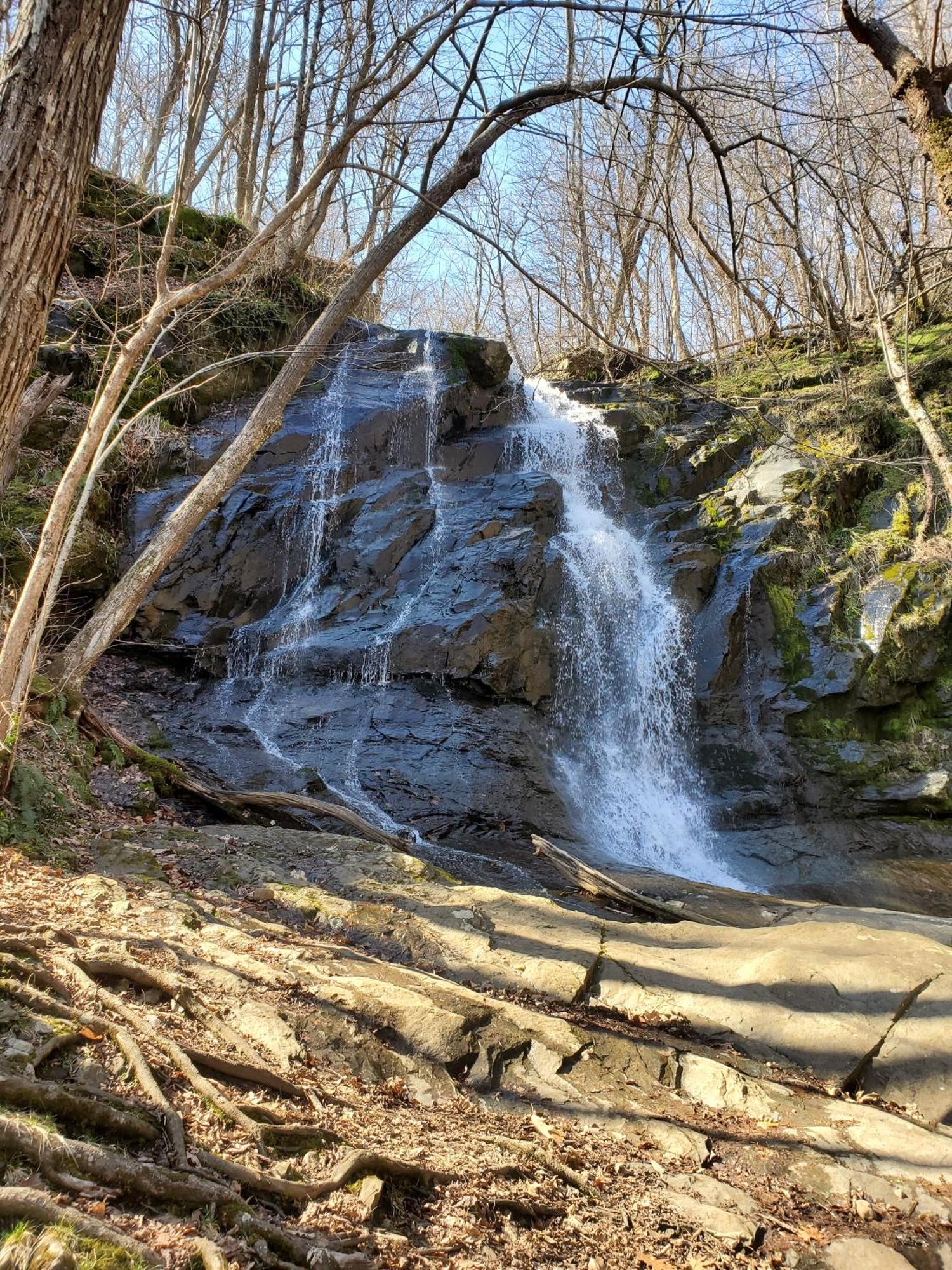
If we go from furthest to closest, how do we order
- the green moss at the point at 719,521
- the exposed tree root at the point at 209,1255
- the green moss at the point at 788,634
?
the green moss at the point at 719,521
the green moss at the point at 788,634
the exposed tree root at the point at 209,1255

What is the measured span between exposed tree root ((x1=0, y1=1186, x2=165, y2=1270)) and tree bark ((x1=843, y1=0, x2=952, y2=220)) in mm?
6125

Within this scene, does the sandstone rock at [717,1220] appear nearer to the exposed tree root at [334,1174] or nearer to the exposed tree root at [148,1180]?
the exposed tree root at [334,1174]

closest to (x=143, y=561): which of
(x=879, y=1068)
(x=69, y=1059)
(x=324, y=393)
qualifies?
(x=69, y=1059)

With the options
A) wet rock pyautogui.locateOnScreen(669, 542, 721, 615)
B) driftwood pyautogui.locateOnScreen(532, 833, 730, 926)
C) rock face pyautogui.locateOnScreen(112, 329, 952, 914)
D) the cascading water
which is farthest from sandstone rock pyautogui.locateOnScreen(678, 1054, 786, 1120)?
wet rock pyautogui.locateOnScreen(669, 542, 721, 615)

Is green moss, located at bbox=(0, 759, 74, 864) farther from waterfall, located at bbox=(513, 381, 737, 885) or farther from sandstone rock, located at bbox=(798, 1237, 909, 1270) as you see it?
waterfall, located at bbox=(513, 381, 737, 885)

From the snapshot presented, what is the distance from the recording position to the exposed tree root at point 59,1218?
142cm

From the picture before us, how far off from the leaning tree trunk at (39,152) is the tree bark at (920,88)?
4554 mm

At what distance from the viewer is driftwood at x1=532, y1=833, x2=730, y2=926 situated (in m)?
6.54

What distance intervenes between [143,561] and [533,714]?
5.61m

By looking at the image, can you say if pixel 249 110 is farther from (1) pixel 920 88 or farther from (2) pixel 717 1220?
(2) pixel 717 1220

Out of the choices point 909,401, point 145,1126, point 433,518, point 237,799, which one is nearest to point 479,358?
point 433,518

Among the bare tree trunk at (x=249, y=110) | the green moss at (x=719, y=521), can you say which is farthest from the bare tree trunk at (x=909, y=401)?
the bare tree trunk at (x=249, y=110)

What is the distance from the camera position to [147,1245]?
1.53 m

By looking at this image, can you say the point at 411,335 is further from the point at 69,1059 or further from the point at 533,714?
the point at 69,1059
